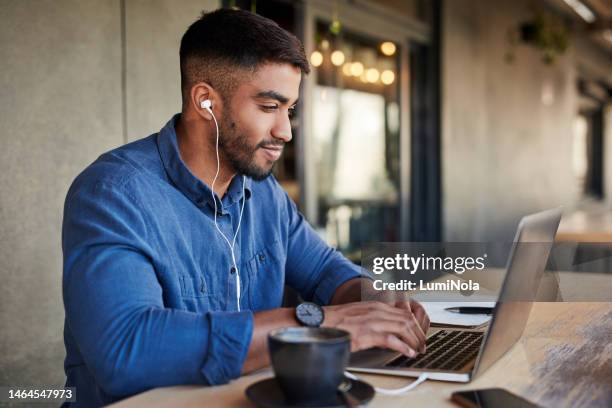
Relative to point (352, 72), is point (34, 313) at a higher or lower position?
lower

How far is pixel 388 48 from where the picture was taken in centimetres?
524

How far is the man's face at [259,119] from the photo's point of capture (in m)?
1.56

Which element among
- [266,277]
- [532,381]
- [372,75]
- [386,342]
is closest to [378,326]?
[386,342]

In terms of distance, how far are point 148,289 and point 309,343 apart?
1.38 feet

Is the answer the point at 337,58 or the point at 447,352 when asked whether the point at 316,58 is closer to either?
the point at 337,58

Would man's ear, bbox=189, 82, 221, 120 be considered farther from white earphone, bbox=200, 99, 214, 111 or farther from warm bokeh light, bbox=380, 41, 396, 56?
warm bokeh light, bbox=380, 41, 396, 56

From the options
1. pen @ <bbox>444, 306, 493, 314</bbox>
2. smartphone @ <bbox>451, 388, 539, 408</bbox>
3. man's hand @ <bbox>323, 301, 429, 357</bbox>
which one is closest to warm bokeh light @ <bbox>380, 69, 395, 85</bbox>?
pen @ <bbox>444, 306, 493, 314</bbox>

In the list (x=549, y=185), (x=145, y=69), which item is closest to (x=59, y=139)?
(x=145, y=69)

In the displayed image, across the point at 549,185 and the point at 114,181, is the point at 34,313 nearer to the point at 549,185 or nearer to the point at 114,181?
the point at 114,181

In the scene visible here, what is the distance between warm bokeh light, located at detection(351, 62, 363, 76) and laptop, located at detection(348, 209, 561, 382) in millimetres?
3668

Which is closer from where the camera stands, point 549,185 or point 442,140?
point 442,140

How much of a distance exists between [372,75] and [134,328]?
4268 mm

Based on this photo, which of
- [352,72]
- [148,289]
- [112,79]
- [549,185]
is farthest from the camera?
[549,185]

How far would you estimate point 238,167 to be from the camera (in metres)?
1.62
